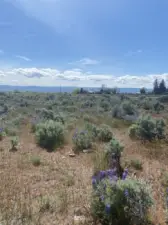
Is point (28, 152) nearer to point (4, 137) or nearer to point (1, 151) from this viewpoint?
point (1, 151)

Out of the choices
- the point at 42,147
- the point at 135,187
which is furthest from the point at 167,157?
A: the point at 42,147

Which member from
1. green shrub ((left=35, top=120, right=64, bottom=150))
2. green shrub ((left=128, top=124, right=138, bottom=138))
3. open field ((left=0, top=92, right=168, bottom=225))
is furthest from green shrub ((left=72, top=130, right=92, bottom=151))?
green shrub ((left=128, top=124, right=138, bottom=138))

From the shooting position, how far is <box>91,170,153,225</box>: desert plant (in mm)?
2533

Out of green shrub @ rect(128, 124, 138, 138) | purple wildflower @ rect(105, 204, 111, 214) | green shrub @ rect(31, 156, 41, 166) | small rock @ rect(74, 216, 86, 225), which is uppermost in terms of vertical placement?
purple wildflower @ rect(105, 204, 111, 214)

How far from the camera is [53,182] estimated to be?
4.18 meters

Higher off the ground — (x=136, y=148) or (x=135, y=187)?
(x=135, y=187)

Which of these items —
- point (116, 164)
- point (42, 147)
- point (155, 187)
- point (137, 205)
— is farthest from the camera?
point (42, 147)

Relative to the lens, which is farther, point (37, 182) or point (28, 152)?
point (28, 152)

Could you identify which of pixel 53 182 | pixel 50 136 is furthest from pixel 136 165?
pixel 50 136

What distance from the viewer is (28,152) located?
6340 mm

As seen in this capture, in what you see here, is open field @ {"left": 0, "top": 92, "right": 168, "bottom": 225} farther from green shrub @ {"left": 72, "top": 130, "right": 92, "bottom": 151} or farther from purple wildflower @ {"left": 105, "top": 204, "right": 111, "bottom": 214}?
purple wildflower @ {"left": 105, "top": 204, "right": 111, "bottom": 214}

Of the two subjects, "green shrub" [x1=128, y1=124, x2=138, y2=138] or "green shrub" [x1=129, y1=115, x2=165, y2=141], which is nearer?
"green shrub" [x1=129, y1=115, x2=165, y2=141]

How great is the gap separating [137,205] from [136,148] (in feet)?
13.9

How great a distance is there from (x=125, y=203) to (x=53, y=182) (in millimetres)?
2005
